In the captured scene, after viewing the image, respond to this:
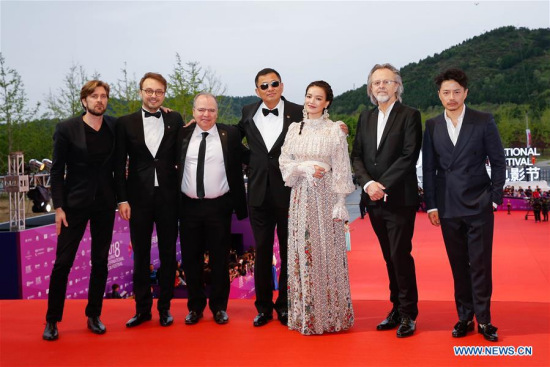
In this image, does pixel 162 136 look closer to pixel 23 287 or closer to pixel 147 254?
pixel 147 254

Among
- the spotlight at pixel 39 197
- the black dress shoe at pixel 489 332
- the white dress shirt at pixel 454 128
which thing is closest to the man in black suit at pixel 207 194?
the white dress shirt at pixel 454 128

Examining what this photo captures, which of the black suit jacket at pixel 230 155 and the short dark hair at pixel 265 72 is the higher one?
the short dark hair at pixel 265 72

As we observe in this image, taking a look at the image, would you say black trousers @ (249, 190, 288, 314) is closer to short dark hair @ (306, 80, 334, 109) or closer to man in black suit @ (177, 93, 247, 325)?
man in black suit @ (177, 93, 247, 325)

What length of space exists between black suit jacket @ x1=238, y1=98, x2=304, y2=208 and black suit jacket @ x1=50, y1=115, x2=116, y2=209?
111 cm

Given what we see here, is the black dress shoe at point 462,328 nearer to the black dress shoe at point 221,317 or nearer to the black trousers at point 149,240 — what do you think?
the black dress shoe at point 221,317

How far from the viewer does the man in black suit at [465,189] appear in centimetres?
382

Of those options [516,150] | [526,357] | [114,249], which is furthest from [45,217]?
[516,150]

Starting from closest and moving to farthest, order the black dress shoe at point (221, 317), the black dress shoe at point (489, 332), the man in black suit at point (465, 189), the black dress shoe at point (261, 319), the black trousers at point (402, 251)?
the black dress shoe at point (489, 332), the man in black suit at point (465, 189), the black trousers at point (402, 251), the black dress shoe at point (261, 319), the black dress shoe at point (221, 317)

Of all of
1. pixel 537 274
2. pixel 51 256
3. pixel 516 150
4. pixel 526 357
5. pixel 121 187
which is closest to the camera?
pixel 526 357

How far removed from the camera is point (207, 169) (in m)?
4.35

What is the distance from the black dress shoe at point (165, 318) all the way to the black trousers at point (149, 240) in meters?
0.03

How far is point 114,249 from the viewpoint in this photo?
1177 cm

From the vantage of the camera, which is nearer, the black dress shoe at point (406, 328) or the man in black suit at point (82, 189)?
the black dress shoe at point (406, 328)

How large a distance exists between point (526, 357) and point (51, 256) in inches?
349
